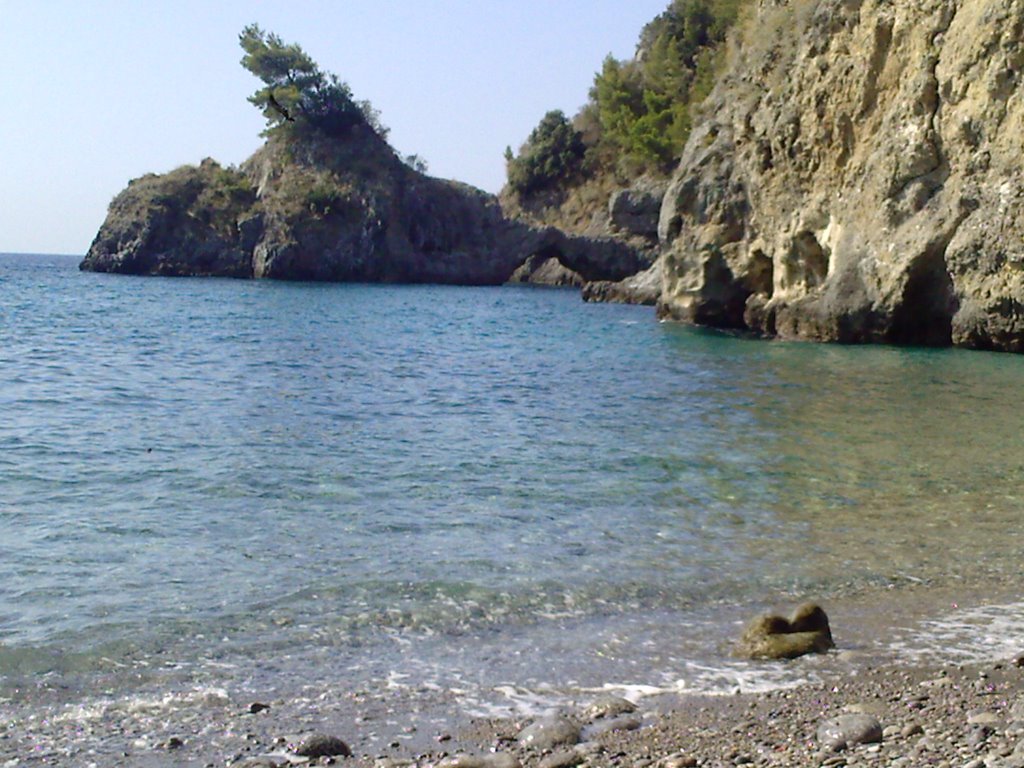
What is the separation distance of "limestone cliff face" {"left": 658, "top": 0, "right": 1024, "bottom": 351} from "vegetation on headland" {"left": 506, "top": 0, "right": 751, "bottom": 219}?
3184 centimetres

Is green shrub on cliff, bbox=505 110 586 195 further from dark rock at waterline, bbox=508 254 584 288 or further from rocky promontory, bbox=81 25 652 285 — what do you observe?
rocky promontory, bbox=81 25 652 285

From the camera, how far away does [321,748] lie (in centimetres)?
554

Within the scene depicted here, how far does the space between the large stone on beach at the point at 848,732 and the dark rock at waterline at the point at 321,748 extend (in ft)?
7.37

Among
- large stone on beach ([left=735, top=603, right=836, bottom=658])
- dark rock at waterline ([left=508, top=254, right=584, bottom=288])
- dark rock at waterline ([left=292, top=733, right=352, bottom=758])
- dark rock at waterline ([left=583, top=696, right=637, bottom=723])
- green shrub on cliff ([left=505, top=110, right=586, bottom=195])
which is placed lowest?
dark rock at waterline ([left=292, top=733, right=352, bottom=758])

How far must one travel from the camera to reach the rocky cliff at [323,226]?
76.7 m

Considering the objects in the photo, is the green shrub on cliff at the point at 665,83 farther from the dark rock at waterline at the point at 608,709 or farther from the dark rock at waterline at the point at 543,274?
the dark rock at waterline at the point at 608,709

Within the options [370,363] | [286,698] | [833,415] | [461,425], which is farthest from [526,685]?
[370,363]

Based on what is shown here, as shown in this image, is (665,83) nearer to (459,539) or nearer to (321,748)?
(459,539)

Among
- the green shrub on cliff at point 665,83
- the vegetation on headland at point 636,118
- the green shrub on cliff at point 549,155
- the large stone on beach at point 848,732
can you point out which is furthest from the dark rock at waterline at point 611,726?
the green shrub on cliff at point 549,155

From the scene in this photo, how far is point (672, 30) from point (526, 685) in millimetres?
79107

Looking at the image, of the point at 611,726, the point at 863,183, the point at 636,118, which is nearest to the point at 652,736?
the point at 611,726

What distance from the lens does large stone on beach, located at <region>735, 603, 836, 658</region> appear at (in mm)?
7031

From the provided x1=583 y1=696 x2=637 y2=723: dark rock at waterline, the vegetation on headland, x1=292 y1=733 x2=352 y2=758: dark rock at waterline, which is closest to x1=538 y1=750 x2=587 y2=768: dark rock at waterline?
x1=583 y1=696 x2=637 y2=723: dark rock at waterline

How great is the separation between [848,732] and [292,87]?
80899 millimetres
